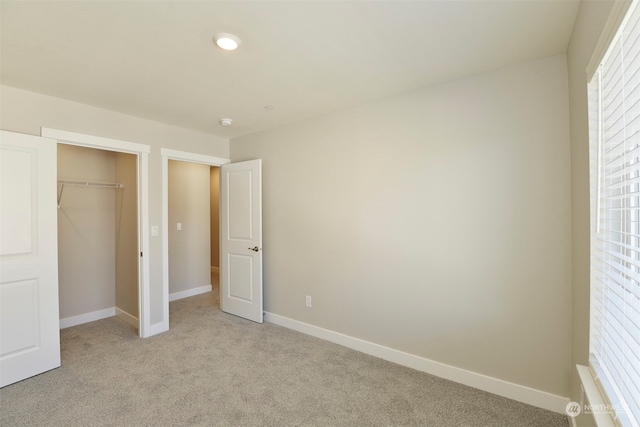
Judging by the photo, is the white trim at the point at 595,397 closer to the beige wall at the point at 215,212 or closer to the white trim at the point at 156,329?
the white trim at the point at 156,329

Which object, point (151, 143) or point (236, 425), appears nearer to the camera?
point (236, 425)

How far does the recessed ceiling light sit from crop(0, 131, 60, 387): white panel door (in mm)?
1979

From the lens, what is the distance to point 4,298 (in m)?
2.37

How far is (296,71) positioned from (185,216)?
3526mm

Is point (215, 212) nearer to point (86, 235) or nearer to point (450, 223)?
point (86, 235)

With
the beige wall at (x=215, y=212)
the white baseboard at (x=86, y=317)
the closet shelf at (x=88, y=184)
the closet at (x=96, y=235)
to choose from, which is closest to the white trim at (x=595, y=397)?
the closet at (x=96, y=235)

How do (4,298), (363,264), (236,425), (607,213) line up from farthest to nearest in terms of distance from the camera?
(363,264) < (4,298) < (236,425) < (607,213)

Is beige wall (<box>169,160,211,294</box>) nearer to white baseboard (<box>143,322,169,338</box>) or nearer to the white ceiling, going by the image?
white baseboard (<box>143,322,169,338</box>)

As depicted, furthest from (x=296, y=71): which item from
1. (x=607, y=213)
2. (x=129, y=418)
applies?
(x=129, y=418)

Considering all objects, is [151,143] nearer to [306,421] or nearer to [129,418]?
[129,418]

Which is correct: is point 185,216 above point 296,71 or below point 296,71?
below

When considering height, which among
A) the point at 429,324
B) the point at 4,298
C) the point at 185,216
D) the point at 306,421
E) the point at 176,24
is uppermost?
the point at 176,24

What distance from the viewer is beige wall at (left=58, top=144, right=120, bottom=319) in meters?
3.60

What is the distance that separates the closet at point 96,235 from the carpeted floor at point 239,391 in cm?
69
